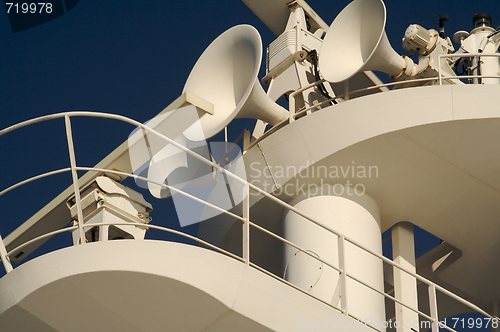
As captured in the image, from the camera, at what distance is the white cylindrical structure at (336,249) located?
7023 mm

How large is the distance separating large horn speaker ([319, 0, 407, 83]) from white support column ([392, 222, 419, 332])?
209 cm

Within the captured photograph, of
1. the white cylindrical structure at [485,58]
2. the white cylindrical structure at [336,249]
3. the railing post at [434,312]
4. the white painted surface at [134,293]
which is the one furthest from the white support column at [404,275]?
the white painted surface at [134,293]

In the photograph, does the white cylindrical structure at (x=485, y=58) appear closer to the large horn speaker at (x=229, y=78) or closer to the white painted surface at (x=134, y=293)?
the large horn speaker at (x=229, y=78)

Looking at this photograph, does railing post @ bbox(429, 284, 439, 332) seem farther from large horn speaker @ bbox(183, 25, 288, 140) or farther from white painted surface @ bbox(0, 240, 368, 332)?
large horn speaker @ bbox(183, 25, 288, 140)

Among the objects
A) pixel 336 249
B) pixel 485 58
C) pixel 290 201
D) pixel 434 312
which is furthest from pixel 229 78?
pixel 434 312

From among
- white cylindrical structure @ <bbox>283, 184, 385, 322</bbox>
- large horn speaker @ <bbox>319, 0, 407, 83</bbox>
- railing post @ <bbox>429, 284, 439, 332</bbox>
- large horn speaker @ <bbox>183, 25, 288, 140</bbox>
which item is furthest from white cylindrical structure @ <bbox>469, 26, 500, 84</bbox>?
railing post @ <bbox>429, 284, 439, 332</bbox>

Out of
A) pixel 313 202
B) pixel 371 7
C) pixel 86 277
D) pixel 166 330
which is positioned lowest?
pixel 166 330

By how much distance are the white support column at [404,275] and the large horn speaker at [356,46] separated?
209 centimetres

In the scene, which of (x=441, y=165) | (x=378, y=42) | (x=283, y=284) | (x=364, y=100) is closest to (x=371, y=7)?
(x=378, y=42)

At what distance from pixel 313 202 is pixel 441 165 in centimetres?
154

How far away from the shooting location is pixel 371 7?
8.16 meters

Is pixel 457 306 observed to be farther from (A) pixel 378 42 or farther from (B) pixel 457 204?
(A) pixel 378 42

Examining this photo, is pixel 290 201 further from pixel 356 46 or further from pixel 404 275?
pixel 356 46

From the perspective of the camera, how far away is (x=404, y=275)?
26.3 feet
